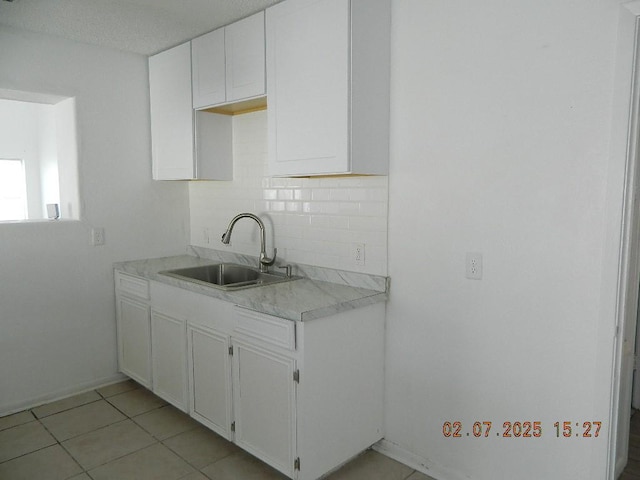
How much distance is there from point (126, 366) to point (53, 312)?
2.00 feet

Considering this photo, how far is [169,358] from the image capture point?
9.48 feet

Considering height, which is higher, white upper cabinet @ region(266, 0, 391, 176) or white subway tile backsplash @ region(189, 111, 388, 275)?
white upper cabinet @ region(266, 0, 391, 176)

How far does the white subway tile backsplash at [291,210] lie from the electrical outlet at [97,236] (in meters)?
0.69

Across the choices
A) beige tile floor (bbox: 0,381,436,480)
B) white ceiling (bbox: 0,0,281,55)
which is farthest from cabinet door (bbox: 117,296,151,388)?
white ceiling (bbox: 0,0,281,55)

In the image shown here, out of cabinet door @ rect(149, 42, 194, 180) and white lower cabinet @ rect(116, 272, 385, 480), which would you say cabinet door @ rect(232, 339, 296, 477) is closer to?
white lower cabinet @ rect(116, 272, 385, 480)

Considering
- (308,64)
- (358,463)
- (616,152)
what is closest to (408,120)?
(308,64)

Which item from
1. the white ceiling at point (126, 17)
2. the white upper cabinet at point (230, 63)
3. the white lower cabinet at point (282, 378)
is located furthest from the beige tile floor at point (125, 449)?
the white ceiling at point (126, 17)

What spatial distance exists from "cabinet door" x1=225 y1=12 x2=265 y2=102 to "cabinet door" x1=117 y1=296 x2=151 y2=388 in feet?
4.98

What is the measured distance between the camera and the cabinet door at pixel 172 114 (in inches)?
122

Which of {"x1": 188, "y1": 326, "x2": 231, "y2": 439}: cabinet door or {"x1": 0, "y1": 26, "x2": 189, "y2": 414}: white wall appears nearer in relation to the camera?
{"x1": 188, "y1": 326, "x2": 231, "y2": 439}: cabinet door

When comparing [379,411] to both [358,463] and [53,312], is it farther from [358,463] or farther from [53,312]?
[53,312]

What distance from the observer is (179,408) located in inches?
112

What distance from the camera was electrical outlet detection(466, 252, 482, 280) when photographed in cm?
209

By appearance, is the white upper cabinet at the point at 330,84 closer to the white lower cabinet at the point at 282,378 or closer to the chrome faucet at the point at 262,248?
the chrome faucet at the point at 262,248
